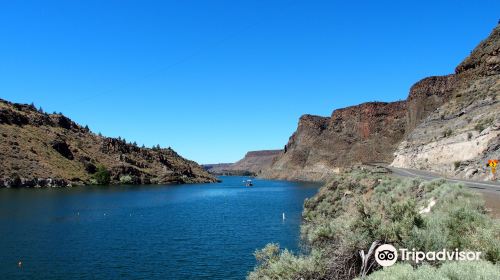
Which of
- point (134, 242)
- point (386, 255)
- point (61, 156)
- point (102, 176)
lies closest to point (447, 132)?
point (134, 242)

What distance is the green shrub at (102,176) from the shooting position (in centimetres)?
13175

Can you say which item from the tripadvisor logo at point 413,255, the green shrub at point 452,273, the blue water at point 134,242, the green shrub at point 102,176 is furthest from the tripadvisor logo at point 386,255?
the green shrub at point 102,176

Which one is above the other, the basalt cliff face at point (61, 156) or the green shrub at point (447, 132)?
the basalt cliff face at point (61, 156)

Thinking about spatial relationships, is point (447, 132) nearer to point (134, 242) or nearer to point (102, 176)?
point (134, 242)

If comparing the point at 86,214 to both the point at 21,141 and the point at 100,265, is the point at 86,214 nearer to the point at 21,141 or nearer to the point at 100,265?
the point at 100,265

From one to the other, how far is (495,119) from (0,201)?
2739 inches

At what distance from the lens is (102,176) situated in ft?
438

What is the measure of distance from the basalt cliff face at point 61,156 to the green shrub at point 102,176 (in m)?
2.08

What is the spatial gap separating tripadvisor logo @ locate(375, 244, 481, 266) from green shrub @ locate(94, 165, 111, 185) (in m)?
131

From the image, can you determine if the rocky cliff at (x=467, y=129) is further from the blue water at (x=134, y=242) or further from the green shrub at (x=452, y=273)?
the green shrub at (x=452, y=273)

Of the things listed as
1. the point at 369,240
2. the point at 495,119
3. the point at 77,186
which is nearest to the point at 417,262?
the point at 369,240

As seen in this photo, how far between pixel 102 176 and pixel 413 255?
438ft

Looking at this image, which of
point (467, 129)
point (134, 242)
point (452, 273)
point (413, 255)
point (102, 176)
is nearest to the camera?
point (452, 273)

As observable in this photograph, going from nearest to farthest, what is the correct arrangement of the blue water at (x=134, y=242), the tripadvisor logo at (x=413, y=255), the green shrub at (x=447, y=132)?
the tripadvisor logo at (x=413, y=255)
the blue water at (x=134, y=242)
the green shrub at (x=447, y=132)
